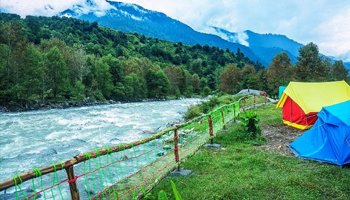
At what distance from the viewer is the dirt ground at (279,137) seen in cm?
1388

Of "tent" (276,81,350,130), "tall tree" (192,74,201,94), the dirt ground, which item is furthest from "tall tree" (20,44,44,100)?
"tall tree" (192,74,201,94)

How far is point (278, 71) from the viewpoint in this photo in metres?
69.8

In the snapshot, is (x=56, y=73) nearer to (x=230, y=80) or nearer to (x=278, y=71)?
(x=278, y=71)

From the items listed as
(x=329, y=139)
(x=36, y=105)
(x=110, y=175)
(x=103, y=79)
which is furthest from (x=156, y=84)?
(x=329, y=139)

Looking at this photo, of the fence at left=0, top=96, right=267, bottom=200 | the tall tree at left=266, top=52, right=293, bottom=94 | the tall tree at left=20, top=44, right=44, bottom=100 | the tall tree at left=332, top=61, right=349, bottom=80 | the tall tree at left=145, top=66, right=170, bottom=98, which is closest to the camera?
the fence at left=0, top=96, right=267, bottom=200

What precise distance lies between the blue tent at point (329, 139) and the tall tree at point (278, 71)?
55.7 meters

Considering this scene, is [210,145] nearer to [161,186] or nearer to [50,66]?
[161,186]

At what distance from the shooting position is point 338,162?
11.2 metres

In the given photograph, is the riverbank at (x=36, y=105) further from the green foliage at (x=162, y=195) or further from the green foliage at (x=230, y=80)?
the green foliage at (x=162, y=195)

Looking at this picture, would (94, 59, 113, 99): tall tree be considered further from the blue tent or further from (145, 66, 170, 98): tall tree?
the blue tent

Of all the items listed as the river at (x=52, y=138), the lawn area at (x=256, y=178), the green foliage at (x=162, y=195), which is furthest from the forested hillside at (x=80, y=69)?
the green foliage at (x=162, y=195)

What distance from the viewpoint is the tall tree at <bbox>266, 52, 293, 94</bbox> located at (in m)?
67.2

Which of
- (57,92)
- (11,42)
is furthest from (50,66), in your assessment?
(11,42)

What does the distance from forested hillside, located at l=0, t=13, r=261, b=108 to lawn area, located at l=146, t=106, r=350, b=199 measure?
4052 centimetres
